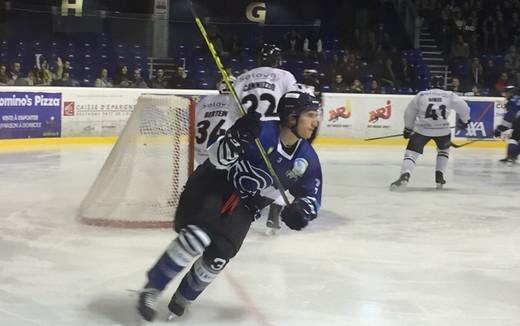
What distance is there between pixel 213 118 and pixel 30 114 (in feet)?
21.2

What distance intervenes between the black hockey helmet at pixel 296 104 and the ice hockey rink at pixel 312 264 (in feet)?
3.04

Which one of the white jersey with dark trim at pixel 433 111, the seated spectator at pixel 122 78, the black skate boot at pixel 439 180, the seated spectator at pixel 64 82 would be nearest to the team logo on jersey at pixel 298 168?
the white jersey with dark trim at pixel 433 111

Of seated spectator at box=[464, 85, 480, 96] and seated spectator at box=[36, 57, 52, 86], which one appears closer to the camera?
seated spectator at box=[36, 57, 52, 86]

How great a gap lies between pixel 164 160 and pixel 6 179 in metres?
2.79

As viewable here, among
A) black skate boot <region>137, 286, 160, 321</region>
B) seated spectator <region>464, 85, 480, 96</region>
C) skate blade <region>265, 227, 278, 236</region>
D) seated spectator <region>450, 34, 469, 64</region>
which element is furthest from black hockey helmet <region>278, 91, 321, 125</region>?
seated spectator <region>450, 34, 469, 64</region>

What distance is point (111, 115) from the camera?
37.0ft

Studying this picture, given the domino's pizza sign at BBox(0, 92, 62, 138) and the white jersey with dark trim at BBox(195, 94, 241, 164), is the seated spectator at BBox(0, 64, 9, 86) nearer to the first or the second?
the domino's pizza sign at BBox(0, 92, 62, 138)

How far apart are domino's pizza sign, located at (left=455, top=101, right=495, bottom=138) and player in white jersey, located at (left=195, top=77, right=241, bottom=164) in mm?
8660

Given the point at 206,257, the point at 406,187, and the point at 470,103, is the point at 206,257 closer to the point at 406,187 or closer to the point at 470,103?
the point at 406,187

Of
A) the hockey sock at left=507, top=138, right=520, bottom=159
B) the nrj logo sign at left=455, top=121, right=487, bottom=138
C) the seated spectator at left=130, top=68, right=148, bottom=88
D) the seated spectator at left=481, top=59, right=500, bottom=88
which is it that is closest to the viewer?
the hockey sock at left=507, top=138, right=520, bottom=159

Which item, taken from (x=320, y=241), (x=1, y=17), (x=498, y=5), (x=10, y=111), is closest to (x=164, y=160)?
(x=320, y=241)

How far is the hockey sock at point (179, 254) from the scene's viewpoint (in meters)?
2.81

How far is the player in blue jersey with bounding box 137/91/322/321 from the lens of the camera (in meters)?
2.81

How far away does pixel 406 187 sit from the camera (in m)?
7.76
